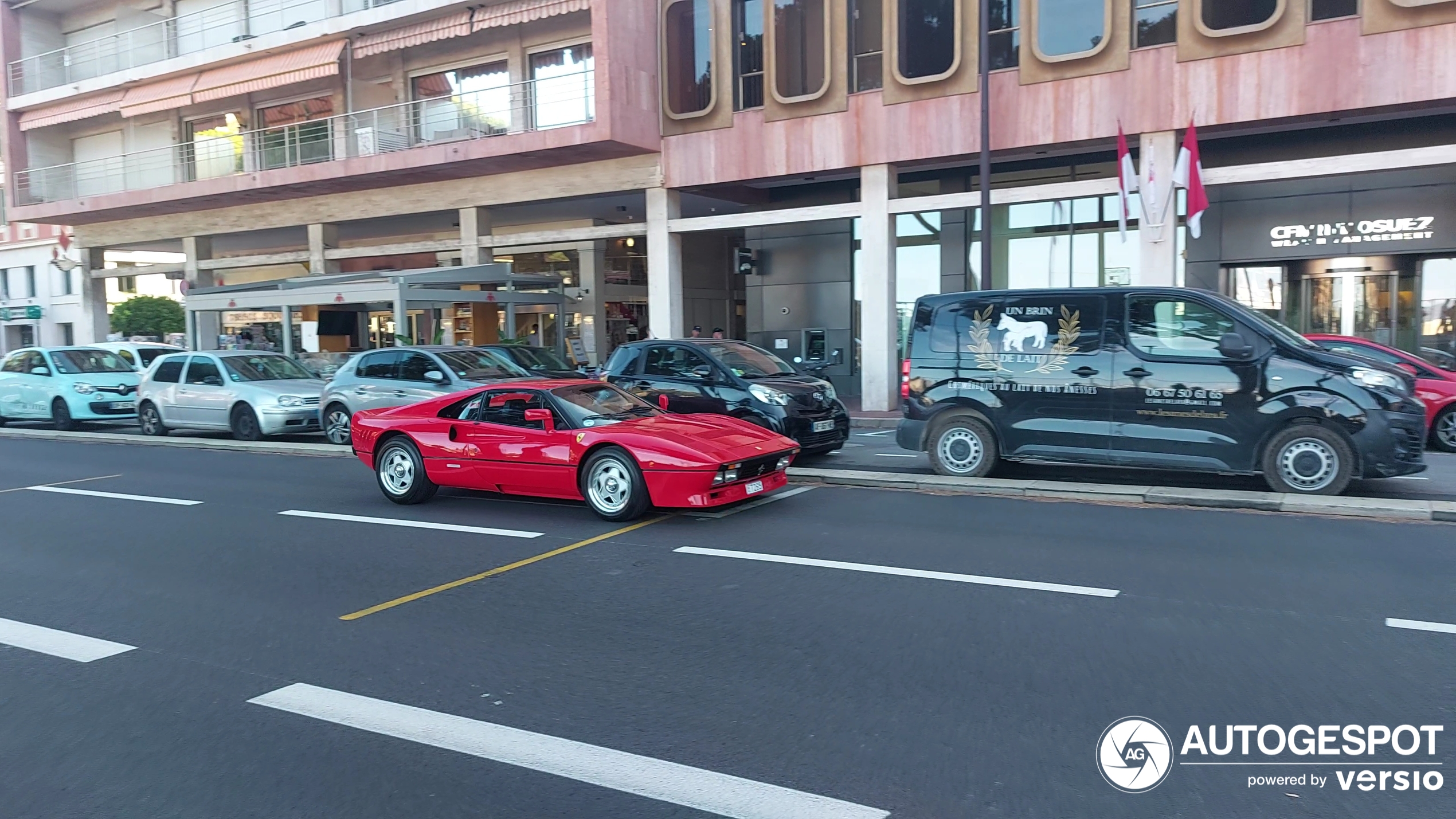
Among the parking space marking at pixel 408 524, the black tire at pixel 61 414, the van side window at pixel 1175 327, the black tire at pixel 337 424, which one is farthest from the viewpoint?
the black tire at pixel 61 414

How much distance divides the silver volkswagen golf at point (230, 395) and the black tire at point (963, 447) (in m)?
10.5

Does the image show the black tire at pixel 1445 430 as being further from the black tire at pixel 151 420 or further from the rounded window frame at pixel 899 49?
the black tire at pixel 151 420

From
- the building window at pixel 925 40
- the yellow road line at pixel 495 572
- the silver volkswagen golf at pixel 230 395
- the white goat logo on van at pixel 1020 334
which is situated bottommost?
the yellow road line at pixel 495 572

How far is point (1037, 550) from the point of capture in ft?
24.7

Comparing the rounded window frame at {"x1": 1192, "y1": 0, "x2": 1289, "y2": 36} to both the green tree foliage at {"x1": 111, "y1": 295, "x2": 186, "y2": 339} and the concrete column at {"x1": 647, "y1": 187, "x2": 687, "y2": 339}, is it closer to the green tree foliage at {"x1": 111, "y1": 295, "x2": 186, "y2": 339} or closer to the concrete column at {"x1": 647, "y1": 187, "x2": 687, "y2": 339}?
the concrete column at {"x1": 647, "y1": 187, "x2": 687, "y2": 339}

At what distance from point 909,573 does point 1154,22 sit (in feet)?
46.0

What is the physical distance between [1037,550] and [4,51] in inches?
1370

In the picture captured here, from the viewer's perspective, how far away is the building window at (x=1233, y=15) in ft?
54.0

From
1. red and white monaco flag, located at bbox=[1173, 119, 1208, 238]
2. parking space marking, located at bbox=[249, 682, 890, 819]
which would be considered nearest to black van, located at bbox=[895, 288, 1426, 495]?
parking space marking, located at bbox=[249, 682, 890, 819]

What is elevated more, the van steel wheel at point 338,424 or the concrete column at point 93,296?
the concrete column at point 93,296

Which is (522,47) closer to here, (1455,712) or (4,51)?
(4,51)

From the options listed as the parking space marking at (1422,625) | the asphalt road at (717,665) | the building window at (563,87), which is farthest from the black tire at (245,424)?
the parking space marking at (1422,625)

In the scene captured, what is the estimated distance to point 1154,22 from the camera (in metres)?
17.2

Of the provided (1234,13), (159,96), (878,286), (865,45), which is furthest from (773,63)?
(159,96)
